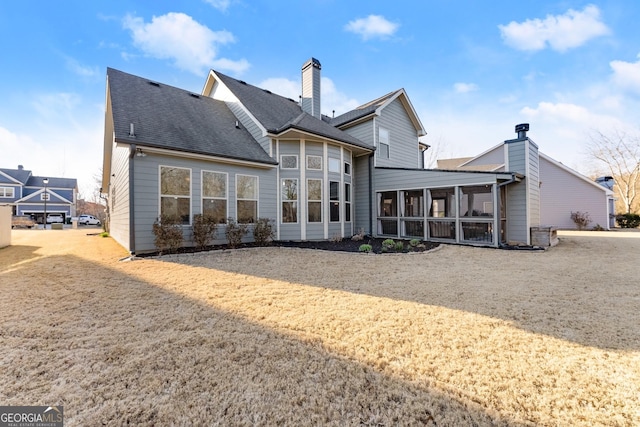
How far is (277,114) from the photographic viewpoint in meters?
12.0

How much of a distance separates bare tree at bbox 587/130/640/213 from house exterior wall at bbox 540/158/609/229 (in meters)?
8.43

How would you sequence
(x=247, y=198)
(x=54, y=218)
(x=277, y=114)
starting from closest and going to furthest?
A: (x=247, y=198)
(x=277, y=114)
(x=54, y=218)

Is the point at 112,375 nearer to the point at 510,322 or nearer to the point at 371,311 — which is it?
the point at 371,311

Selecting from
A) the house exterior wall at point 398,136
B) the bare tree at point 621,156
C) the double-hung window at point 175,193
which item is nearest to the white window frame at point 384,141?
the house exterior wall at point 398,136

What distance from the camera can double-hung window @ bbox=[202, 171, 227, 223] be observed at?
863 centimetres

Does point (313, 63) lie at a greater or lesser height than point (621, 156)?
greater

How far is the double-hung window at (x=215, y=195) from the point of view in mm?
8633

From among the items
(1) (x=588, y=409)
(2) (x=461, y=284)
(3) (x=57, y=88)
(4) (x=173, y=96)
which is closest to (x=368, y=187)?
(2) (x=461, y=284)

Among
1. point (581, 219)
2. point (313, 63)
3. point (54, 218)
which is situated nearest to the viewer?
point (313, 63)

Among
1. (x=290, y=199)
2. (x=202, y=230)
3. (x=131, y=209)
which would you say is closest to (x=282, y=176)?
(x=290, y=199)

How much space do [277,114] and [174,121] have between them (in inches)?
173

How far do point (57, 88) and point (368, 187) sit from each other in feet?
52.4

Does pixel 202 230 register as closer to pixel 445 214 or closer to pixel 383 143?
pixel 445 214

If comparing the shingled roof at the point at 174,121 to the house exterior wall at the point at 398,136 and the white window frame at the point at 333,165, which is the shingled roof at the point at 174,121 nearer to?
the white window frame at the point at 333,165
